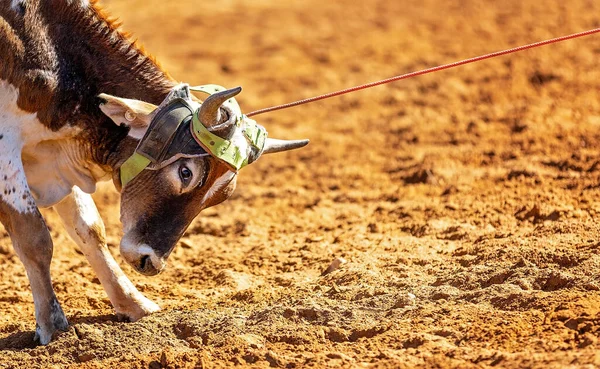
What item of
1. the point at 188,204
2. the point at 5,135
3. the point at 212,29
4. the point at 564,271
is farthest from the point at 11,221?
the point at 212,29

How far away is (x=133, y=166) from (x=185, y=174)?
0.41 metres

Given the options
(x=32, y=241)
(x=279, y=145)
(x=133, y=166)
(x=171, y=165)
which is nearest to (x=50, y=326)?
(x=32, y=241)

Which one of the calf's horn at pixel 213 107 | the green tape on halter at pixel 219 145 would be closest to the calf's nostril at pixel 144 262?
the green tape on halter at pixel 219 145

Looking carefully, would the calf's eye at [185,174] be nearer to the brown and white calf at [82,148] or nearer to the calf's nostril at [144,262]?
the brown and white calf at [82,148]

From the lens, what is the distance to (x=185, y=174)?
6559 millimetres

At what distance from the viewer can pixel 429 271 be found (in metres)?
7.15

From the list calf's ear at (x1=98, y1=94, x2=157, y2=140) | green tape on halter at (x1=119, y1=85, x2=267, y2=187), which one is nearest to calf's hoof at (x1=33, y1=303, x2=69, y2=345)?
green tape on halter at (x1=119, y1=85, x2=267, y2=187)

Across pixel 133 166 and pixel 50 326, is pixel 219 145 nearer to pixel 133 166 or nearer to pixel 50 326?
pixel 133 166

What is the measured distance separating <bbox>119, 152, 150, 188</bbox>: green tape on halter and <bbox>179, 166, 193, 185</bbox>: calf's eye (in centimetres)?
26

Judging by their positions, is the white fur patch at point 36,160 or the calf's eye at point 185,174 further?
the white fur patch at point 36,160

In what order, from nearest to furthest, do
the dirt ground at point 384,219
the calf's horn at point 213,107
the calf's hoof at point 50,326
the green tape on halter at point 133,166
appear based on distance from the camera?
the dirt ground at point 384,219
the calf's horn at point 213,107
the calf's hoof at point 50,326
the green tape on halter at point 133,166

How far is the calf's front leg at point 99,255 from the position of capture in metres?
7.02

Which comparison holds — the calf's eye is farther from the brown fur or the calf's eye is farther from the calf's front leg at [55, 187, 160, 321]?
the calf's front leg at [55, 187, 160, 321]

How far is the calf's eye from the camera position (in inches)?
258
